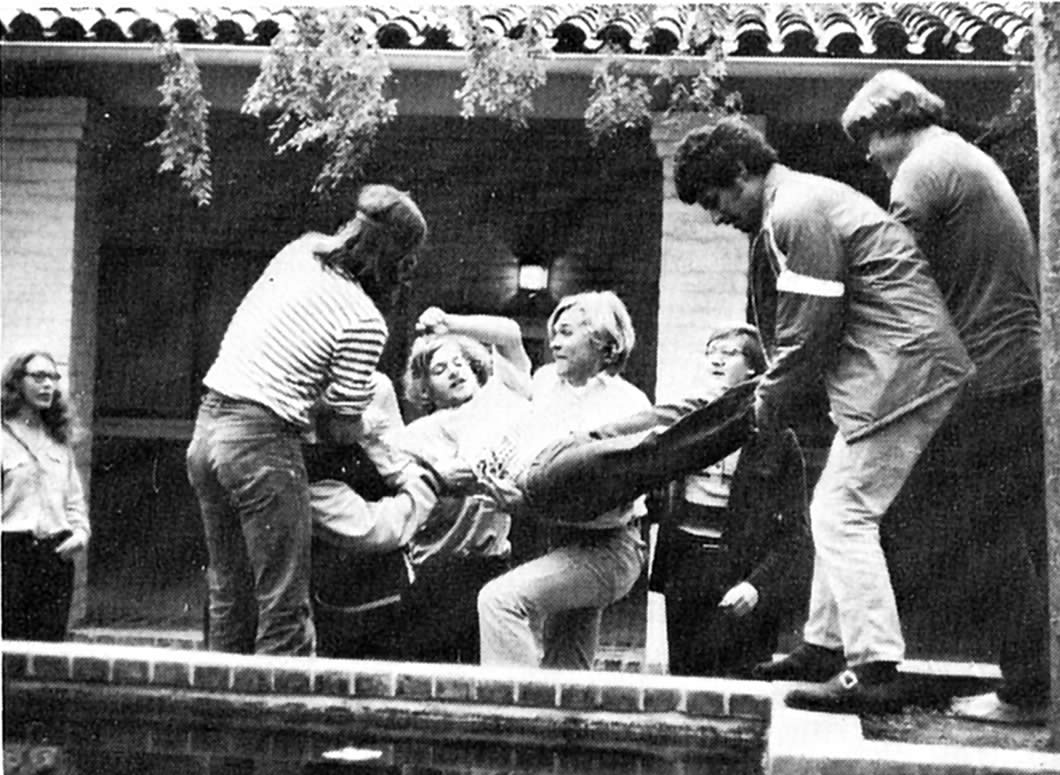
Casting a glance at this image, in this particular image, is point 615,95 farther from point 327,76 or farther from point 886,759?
point 886,759

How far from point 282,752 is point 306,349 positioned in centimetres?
119

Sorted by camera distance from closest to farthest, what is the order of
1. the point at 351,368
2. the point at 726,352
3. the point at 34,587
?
1. the point at 351,368
2. the point at 726,352
3. the point at 34,587

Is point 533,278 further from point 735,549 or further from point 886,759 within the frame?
point 886,759

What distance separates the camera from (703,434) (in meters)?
4.52

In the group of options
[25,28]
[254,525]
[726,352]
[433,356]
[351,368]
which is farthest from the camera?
[25,28]

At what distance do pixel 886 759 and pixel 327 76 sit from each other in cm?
384

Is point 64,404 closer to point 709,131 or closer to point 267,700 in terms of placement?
point 267,700

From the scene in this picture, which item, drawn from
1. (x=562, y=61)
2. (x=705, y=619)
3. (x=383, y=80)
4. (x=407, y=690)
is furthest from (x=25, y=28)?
(x=705, y=619)

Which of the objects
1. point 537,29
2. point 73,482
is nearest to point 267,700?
point 73,482

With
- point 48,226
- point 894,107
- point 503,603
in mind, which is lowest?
point 503,603

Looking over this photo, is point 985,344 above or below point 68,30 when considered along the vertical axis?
below

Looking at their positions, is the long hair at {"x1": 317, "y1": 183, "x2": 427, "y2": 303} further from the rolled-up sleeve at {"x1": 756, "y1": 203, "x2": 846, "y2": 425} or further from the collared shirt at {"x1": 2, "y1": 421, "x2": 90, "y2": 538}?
the collared shirt at {"x1": 2, "y1": 421, "x2": 90, "y2": 538}

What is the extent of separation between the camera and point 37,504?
5.49m

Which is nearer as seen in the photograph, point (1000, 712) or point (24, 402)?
point (1000, 712)
